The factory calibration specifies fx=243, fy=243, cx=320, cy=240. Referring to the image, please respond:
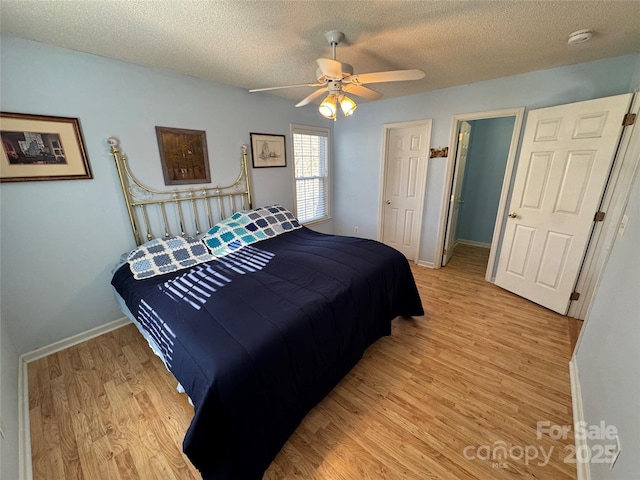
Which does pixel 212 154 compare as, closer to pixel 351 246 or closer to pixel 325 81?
pixel 325 81

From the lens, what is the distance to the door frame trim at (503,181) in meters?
2.66

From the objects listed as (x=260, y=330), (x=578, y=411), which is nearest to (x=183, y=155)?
(x=260, y=330)

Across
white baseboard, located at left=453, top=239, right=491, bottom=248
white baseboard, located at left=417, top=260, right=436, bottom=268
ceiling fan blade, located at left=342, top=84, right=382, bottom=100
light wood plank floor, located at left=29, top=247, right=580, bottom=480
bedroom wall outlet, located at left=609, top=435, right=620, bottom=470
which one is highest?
ceiling fan blade, located at left=342, top=84, right=382, bottom=100

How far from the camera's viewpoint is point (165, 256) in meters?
2.19

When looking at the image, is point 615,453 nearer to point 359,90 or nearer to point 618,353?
point 618,353

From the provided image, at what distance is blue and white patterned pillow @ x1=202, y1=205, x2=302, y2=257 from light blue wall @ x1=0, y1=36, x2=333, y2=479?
0.74 metres

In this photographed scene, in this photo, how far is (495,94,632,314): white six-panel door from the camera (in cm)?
209

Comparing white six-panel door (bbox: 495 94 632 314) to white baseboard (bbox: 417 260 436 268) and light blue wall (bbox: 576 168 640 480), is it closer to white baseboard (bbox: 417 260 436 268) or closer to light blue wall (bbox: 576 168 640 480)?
light blue wall (bbox: 576 168 640 480)

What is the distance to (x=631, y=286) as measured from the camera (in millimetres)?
1188

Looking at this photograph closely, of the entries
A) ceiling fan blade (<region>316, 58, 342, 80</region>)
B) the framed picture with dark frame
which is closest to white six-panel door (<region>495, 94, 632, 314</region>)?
ceiling fan blade (<region>316, 58, 342, 80</region>)

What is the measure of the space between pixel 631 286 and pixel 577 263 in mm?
1471

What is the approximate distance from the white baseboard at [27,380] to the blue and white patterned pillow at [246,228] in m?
1.14

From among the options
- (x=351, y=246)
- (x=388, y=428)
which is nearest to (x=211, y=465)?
(x=388, y=428)

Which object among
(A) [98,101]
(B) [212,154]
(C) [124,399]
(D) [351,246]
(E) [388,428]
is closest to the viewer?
(E) [388,428]
